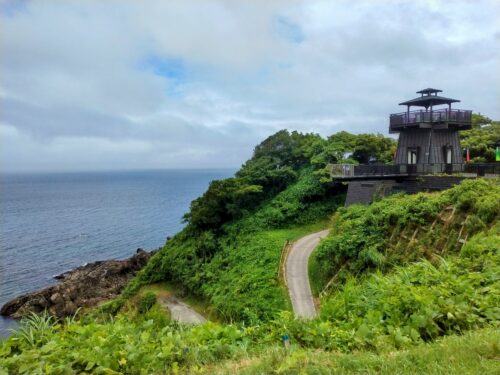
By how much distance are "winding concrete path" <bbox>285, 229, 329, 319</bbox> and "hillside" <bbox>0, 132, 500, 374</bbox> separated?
516 millimetres

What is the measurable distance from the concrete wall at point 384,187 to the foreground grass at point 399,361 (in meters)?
18.9

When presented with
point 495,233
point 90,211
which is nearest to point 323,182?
point 495,233

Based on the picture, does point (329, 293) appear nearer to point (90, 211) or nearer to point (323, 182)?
point (323, 182)

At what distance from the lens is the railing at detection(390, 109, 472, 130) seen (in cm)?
2520

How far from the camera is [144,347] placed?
5.39 m

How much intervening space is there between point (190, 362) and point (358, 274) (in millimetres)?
11945

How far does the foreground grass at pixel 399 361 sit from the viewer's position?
4414mm

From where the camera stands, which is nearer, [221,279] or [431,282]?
[431,282]

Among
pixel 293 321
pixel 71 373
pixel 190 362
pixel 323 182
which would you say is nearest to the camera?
pixel 71 373

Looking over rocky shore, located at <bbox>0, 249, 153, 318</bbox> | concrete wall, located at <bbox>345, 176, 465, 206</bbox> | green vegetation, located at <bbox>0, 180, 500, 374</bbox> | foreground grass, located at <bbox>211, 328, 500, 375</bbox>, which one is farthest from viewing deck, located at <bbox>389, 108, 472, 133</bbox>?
rocky shore, located at <bbox>0, 249, 153, 318</bbox>

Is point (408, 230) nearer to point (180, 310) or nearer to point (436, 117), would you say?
point (436, 117)

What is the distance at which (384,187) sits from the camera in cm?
2377

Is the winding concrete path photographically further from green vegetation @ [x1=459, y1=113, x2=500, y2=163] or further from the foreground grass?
green vegetation @ [x1=459, y1=113, x2=500, y2=163]

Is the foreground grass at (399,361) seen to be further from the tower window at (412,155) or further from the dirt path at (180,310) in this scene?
the tower window at (412,155)
